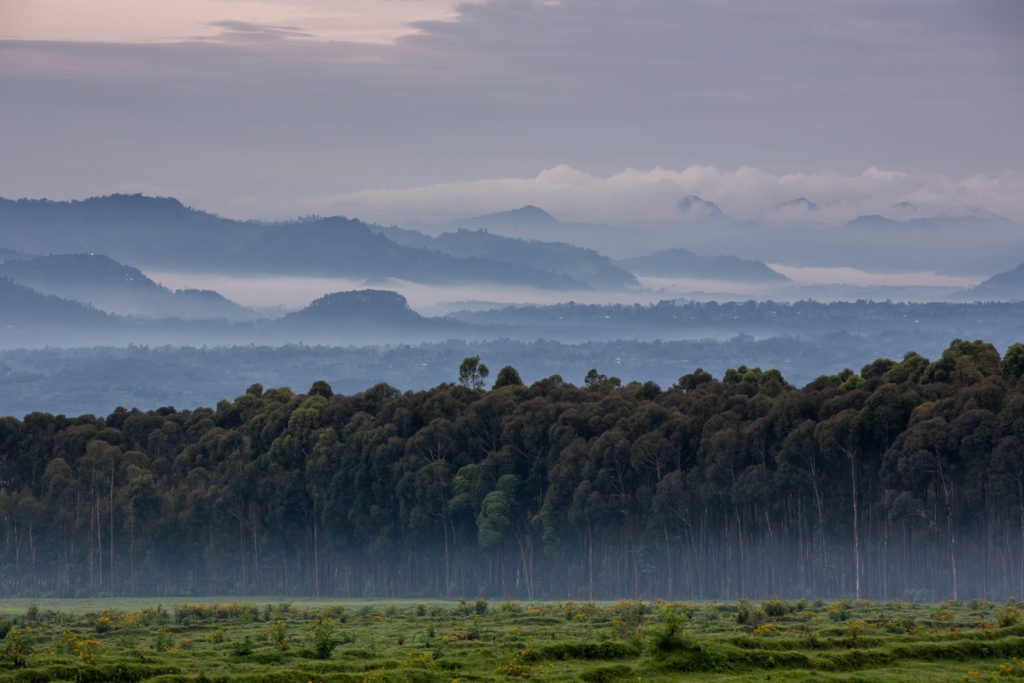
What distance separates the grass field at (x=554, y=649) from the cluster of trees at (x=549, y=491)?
37386 millimetres

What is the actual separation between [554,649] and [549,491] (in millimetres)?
67473

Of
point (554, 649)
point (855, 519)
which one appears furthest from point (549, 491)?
point (554, 649)

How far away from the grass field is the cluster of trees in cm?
3739

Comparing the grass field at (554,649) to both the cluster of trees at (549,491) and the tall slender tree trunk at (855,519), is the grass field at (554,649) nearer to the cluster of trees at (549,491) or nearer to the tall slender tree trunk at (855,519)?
the tall slender tree trunk at (855,519)

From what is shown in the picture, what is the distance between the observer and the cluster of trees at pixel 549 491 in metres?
96.9

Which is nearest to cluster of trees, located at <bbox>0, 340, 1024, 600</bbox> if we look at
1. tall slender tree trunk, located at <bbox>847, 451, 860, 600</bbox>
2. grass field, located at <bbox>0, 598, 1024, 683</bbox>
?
tall slender tree trunk, located at <bbox>847, 451, 860, 600</bbox>

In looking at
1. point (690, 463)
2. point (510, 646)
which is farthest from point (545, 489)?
point (510, 646)

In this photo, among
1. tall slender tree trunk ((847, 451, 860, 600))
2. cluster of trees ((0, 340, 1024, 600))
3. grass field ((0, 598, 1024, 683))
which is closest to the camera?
grass field ((0, 598, 1024, 683))

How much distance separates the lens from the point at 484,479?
115750 mm

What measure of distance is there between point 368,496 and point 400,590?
931 centimetres

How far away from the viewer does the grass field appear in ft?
134

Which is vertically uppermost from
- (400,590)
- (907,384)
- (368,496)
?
(907,384)

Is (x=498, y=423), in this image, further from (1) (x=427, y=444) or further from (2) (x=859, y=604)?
(2) (x=859, y=604)

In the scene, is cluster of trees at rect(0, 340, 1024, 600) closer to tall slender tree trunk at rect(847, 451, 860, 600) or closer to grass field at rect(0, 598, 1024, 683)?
tall slender tree trunk at rect(847, 451, 860, 600)
